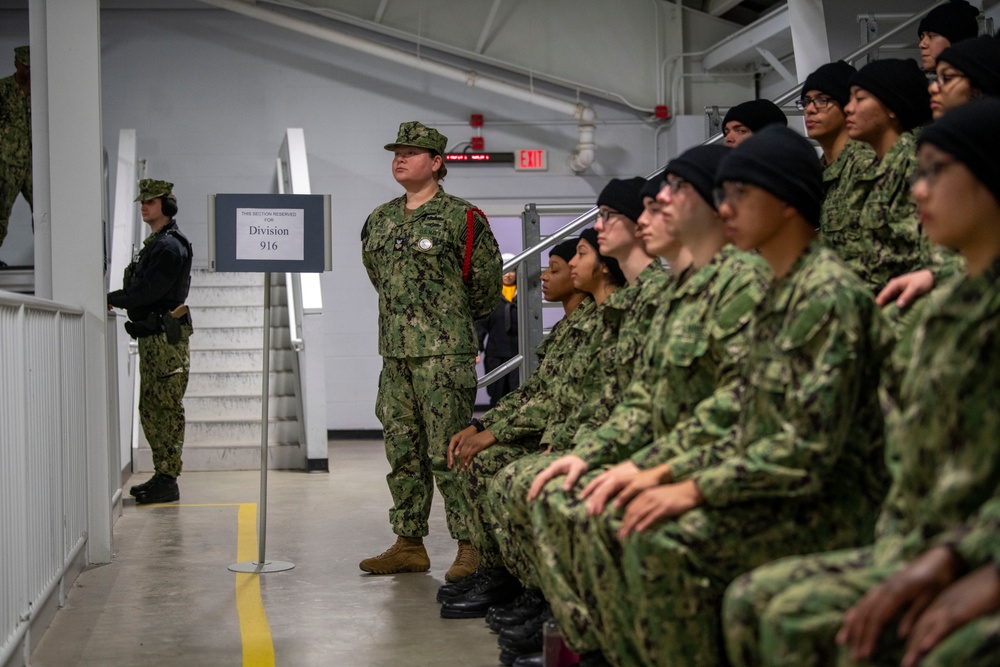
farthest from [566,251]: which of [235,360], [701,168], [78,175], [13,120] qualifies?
[235,360]

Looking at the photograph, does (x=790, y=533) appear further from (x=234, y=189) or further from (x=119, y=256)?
(x=234, y=189)

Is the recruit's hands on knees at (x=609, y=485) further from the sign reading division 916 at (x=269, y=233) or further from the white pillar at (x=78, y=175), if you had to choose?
the white pillar at (x=78, y=175)

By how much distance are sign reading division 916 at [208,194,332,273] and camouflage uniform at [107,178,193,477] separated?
163cm

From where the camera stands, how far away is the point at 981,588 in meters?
1.45

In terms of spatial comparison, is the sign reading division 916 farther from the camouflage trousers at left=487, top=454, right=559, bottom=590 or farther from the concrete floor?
the camouflage trousers at left=487, top=454, right=559, bottom=590

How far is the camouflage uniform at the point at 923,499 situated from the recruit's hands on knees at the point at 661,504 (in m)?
0.40

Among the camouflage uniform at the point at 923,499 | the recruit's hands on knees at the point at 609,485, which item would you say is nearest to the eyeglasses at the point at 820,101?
the recruit's hands on knees at the point at 609,485

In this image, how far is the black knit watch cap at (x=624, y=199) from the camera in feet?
11.0

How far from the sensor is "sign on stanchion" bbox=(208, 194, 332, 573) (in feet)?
15.7

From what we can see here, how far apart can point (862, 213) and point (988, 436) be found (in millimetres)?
1779

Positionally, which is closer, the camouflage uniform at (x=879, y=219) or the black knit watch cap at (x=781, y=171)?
the black knit watch cap at (x=781, y=171)

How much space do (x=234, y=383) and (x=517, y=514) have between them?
20.2 feet

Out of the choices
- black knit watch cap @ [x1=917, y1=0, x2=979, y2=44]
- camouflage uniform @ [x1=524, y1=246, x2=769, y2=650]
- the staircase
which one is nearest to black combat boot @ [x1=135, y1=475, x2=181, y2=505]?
the staircase

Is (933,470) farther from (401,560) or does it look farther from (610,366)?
(401,560)
